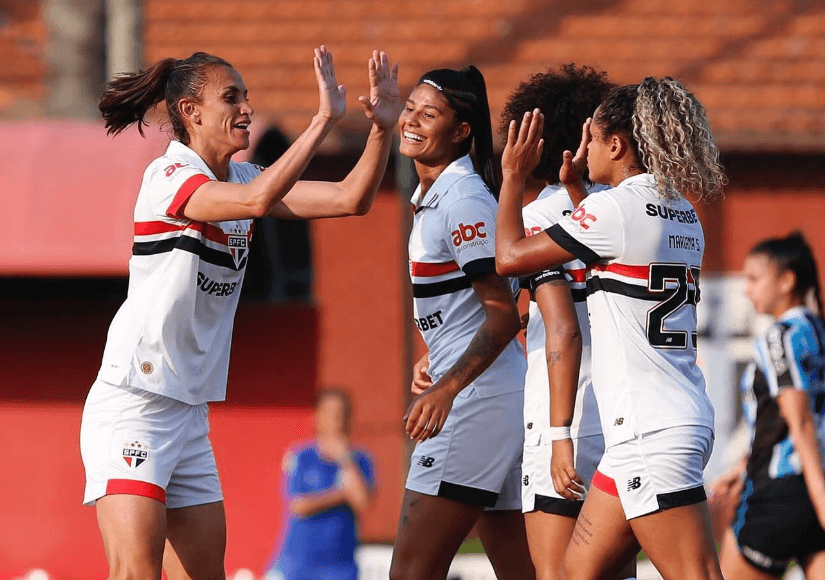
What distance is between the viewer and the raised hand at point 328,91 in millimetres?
4602

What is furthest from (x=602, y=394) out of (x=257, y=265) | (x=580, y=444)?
(x=257, y=265)

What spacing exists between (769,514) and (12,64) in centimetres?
867

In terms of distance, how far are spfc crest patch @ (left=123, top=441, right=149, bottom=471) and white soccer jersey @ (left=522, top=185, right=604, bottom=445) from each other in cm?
141

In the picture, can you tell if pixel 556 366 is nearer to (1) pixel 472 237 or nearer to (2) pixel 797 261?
(1) pixel 472 237

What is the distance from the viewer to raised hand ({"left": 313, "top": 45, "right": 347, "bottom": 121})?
4602mm

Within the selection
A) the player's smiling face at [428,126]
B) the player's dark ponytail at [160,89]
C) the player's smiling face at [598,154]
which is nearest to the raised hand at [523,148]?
the player's smiling face at [598,154]

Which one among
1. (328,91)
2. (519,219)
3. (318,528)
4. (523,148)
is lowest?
(318,528)

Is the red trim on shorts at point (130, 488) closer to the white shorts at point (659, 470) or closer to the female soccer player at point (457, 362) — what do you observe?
the female soccer player at point (457, 362)

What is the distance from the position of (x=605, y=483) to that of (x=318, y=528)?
389 cm

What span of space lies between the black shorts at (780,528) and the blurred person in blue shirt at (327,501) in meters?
2.43

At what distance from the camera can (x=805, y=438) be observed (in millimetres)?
6574

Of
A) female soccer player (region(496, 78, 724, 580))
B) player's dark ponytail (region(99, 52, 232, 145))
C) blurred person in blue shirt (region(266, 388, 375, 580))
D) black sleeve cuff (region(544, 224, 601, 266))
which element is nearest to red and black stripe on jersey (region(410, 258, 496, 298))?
female soccer player (region(496, 78, 724, 580))

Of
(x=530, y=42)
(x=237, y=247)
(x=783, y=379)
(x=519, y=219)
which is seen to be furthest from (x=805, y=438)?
(x=530, y=42)

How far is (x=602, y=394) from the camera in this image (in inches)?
179
